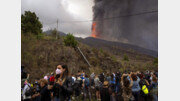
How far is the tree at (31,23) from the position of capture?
1739 cm

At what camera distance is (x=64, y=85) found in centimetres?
268

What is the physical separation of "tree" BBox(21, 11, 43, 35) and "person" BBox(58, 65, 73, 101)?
17.0m

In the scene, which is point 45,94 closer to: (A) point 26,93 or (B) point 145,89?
(A) point 26,93

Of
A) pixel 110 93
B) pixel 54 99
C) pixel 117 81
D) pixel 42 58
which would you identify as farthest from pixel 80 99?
pixel 42 58

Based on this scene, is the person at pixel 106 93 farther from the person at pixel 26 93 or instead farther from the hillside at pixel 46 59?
the hillside at pixel 46 59

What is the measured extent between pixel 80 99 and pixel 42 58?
25.4 feet

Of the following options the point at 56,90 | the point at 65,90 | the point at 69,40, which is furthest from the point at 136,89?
the point at 69,40

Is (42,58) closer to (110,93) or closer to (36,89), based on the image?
(36,89)

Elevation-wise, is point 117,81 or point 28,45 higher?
point 28,45

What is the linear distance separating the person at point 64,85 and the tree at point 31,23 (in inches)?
671

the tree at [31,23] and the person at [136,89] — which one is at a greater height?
the tree at [31,23]

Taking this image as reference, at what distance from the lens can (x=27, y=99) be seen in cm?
428

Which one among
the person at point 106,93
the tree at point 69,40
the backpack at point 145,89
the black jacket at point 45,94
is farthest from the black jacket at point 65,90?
the tree at point 69,40

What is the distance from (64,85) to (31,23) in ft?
60.7
